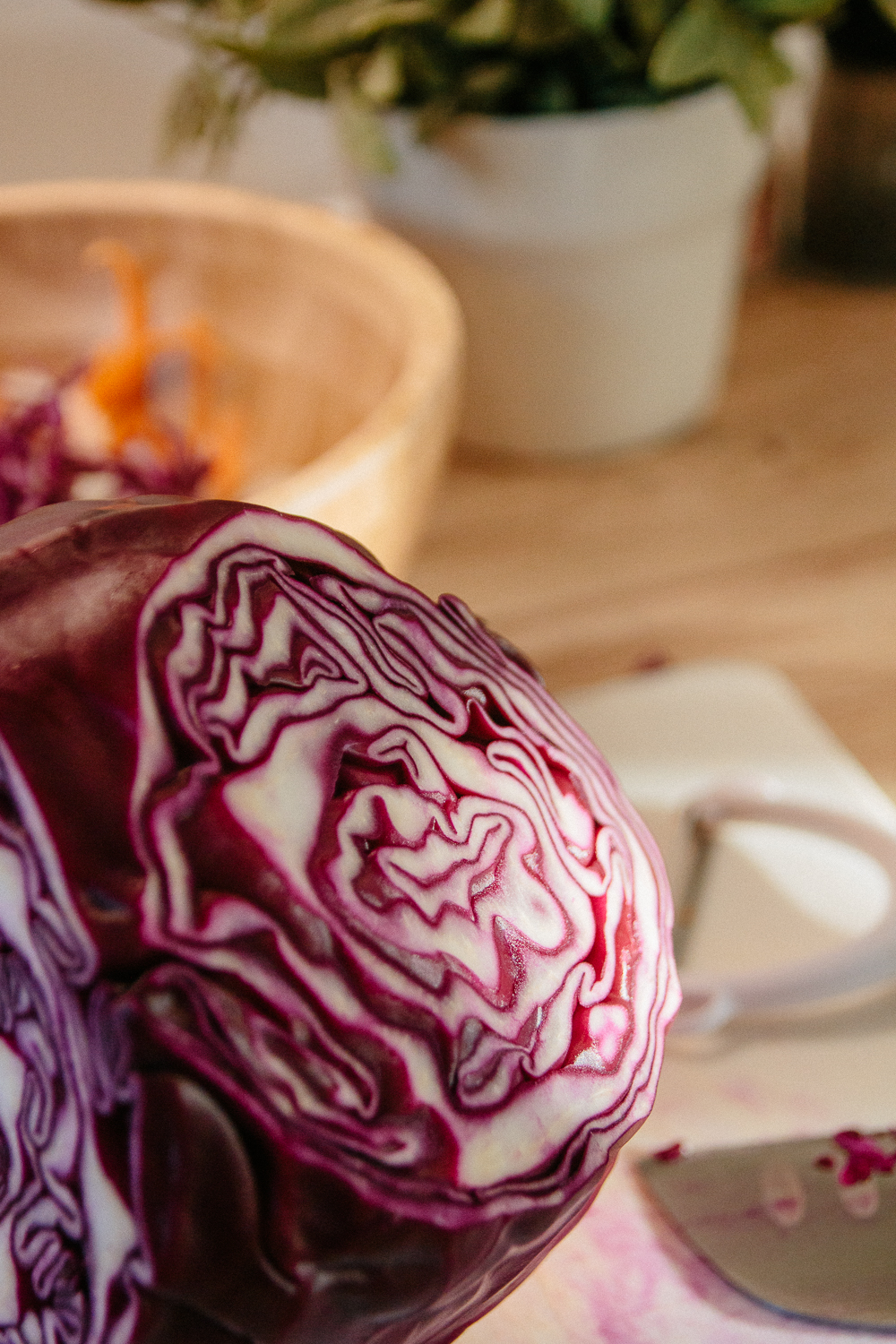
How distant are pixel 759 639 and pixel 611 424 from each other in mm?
305

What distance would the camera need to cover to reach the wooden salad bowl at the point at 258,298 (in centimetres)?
90

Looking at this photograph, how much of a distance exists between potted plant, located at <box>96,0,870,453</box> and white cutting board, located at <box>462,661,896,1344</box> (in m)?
0.35

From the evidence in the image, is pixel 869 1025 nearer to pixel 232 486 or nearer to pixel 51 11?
pixel 232 486

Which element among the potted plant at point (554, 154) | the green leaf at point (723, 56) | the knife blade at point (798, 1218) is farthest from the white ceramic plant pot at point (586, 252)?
the knife blade at point (798, 1218)

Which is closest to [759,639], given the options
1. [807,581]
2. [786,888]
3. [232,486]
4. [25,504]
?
[807,581]

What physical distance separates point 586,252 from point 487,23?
0.23 m

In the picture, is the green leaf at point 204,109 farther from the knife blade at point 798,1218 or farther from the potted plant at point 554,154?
the knife blade at point 798,1218

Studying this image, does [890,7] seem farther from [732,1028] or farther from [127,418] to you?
[732,1028]

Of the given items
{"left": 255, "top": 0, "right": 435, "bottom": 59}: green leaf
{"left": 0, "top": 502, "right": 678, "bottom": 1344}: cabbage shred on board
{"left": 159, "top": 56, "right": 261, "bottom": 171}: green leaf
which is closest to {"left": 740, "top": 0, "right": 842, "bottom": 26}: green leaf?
{"left": 255, "top": 0, "right": 435, "bottom": 59}: green leaf

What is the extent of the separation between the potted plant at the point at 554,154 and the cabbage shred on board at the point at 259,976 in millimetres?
627

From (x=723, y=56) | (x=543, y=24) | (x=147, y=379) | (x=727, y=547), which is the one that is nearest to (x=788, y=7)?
(x=723, y=56)

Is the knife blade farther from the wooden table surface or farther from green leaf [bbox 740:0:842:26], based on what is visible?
green leaf [bbox 740:0:842:26]

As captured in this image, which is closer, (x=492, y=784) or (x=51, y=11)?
(x=492, y=784)

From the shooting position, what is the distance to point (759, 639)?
1.04 meters
